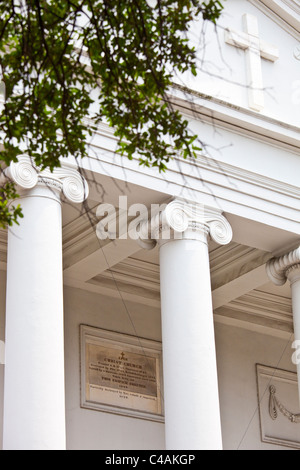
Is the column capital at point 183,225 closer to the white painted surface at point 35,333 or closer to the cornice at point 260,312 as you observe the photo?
the white painted surface at point 35,333

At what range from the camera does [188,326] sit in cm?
1241

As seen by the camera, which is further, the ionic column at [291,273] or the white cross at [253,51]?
the white cross at [253,51]

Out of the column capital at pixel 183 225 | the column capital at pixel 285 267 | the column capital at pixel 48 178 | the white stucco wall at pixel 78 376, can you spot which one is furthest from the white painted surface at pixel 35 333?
the white stucco wall at pixel 78 376

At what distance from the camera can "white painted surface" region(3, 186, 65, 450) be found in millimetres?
10695

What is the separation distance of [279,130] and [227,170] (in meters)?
1.13

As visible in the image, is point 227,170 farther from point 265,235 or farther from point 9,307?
point 9,307

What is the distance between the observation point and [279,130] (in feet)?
46.7

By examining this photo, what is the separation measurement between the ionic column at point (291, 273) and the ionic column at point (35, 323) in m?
3.54

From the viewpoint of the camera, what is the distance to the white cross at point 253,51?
14.3 m

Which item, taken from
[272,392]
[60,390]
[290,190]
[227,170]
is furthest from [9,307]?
[272,392]

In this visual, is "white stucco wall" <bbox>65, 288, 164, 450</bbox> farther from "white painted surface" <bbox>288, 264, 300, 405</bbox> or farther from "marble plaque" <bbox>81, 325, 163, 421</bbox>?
"white painted surface" <bbox>288, 264, 300, 405</bbox>

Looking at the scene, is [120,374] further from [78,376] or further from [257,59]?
[257,59]
